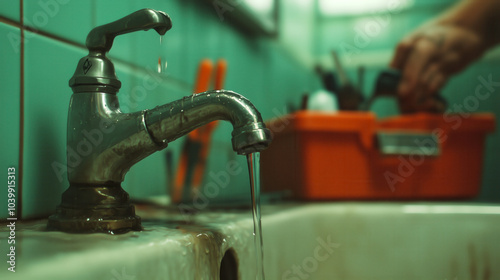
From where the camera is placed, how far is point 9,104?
1.40 feet

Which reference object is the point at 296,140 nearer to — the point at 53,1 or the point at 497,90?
the point at 53,1

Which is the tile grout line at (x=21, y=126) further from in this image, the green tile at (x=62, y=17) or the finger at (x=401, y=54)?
the finger at (x=401, y=54)

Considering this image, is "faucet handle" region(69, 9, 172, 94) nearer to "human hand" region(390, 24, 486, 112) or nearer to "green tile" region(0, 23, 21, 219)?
"green tile" region(0, 23, 21, 219)

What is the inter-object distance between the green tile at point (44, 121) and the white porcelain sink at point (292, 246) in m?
0.05

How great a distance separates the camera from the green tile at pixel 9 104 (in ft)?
1.38

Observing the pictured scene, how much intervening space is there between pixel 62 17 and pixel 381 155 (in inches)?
23.7

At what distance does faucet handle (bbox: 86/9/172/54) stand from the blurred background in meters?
0.04

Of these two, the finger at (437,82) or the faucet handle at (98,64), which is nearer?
the faucet handle at (98,64)

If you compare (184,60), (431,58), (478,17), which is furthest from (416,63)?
(184,60)

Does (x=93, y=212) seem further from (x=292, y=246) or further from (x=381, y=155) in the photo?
(x=381, y=155)

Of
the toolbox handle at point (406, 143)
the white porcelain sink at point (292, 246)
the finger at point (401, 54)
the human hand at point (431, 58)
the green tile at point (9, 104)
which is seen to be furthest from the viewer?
the finger at point (401, 54)

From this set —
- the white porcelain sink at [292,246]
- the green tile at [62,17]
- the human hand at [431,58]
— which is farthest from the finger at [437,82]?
the green tile at [62,17]

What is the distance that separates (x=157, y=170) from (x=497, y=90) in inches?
45.6

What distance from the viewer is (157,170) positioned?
697 millimetres
